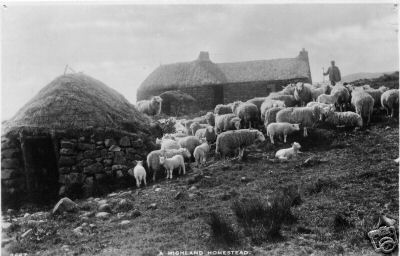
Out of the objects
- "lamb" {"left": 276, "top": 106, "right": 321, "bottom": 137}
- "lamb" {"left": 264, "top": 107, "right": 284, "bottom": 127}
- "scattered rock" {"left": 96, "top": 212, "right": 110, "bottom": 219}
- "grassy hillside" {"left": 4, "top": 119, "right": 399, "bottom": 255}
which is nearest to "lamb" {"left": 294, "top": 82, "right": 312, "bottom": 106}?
"lamb" {"left": 264, "top": 107, "right": 284, "bottom": 127}

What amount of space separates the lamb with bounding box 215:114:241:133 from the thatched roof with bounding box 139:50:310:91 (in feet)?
57.6

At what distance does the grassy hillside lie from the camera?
7742mm

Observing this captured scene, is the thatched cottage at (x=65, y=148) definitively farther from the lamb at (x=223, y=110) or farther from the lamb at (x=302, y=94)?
the lamb at (x=302, y=94)

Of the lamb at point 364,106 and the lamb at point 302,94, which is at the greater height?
the lamb at point 302,94

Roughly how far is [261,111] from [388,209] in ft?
31.3

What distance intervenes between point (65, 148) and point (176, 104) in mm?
18919

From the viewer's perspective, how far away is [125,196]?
11242mm

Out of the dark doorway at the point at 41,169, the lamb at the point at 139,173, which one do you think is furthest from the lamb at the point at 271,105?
the dark doorway at the point at 41,169

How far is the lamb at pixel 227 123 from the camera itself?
53.9 ft

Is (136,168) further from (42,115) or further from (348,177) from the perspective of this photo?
(348,177)

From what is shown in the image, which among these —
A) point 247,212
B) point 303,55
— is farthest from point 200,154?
point 303,55

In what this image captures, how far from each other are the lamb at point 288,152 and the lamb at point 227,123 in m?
3.30

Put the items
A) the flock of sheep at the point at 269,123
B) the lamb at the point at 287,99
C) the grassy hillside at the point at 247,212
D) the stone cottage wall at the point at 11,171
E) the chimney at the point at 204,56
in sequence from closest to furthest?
the grassy hillside at the point at 247,212 → the stone cottage wall at the point at 11,171 → the flock of sheep at the point at 269,123 → the lamb at the point at 287,99 → the chimney at the point at 204,56

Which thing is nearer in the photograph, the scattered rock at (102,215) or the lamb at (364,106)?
the scattered rock at (102,215)
